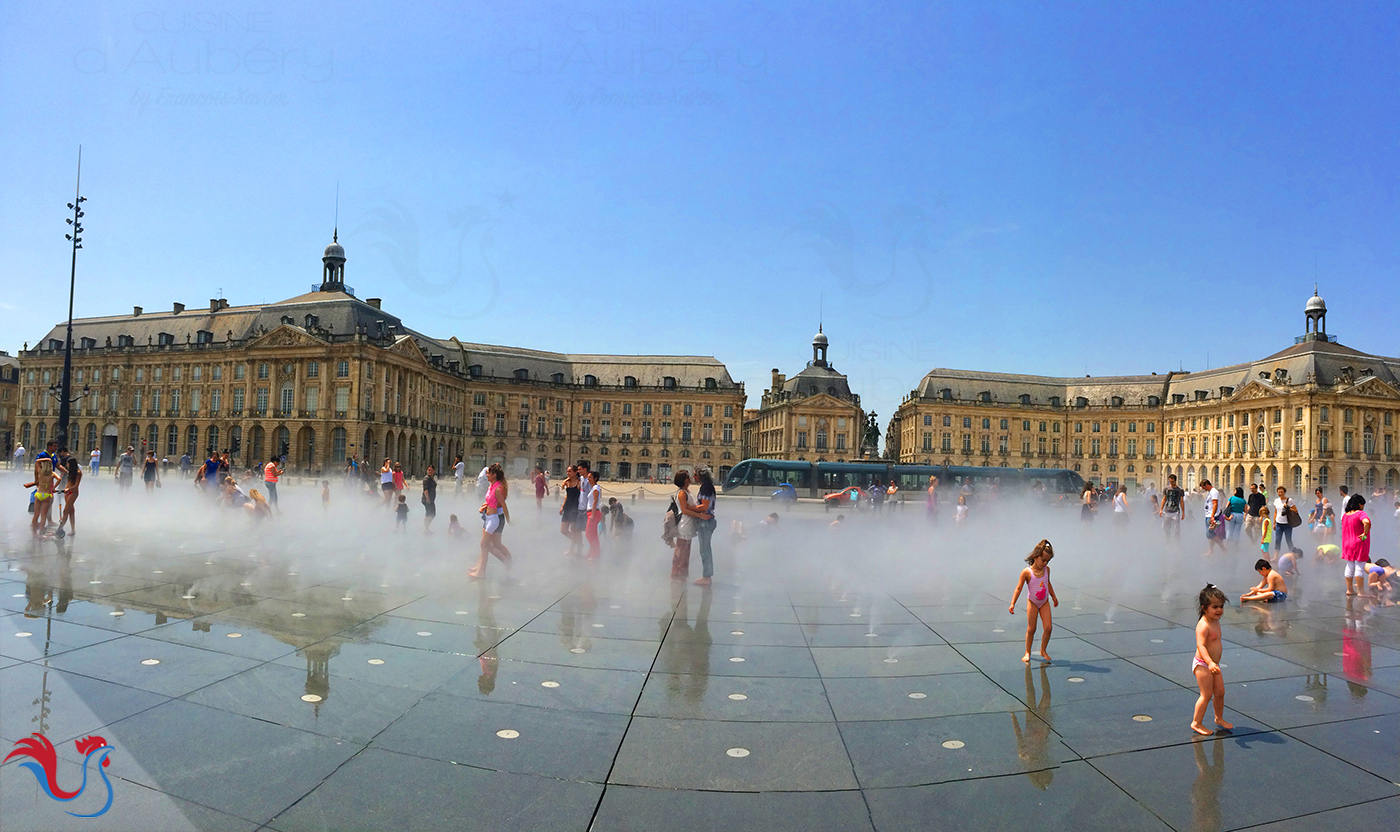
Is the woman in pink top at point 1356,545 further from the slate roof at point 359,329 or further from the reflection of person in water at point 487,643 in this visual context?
the slate roof at point 359,329

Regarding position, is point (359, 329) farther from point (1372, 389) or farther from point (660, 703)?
point (1372, 389)

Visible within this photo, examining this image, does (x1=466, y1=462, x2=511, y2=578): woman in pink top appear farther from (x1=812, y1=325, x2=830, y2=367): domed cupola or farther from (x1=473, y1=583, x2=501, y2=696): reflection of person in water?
(x1=812, y1=325, x2=830, y2=367): domed cupola

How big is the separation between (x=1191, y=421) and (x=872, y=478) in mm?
70047

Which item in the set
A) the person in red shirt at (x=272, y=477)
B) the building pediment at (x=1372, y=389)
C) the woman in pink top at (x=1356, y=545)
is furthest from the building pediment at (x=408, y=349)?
the building pediment at (x=1372, y=389)

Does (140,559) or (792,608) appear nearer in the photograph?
(792,608)

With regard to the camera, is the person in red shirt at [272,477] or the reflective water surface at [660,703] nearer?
the reflective water surface at [660,703]

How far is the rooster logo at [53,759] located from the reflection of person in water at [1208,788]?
6.82m

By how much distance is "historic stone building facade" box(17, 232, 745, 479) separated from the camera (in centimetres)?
7125

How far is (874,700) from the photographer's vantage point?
23.6 ft

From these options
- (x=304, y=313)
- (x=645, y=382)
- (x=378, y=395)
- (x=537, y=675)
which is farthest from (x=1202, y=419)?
(x=537, y=675)

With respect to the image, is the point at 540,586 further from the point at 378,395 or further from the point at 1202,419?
the point at 1202,419

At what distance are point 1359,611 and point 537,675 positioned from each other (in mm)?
12884

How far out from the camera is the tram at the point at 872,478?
2088 inches

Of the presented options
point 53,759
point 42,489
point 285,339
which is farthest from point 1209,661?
point 285,339
